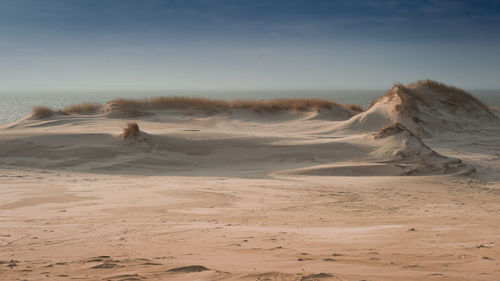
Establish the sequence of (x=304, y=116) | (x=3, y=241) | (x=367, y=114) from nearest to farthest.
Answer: (x=3, y=241) < (x=367, y=114) < (x=304, y=116)

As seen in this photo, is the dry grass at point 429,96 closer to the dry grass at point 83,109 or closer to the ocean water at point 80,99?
the dry grass at point 83,109

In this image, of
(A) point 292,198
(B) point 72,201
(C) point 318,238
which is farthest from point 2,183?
(C) point 318,238

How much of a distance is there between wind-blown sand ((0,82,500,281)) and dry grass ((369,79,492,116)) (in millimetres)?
1027

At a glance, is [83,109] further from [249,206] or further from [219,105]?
[249,206]

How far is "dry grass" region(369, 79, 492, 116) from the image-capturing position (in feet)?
59.1

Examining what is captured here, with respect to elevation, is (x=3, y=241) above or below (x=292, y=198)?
above

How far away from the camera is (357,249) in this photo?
3.77m

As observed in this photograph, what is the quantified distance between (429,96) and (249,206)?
52.6 ft

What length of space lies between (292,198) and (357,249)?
3369 mm

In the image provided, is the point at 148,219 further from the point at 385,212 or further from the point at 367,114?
the point at 367,114

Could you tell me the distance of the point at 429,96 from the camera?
20.0 meters

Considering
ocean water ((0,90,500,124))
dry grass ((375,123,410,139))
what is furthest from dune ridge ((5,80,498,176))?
ocean water ((0,90,500,124))

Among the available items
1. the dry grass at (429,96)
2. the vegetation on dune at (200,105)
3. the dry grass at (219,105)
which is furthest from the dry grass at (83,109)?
the dry grass at (429,96)

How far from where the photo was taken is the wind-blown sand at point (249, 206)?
333cm
